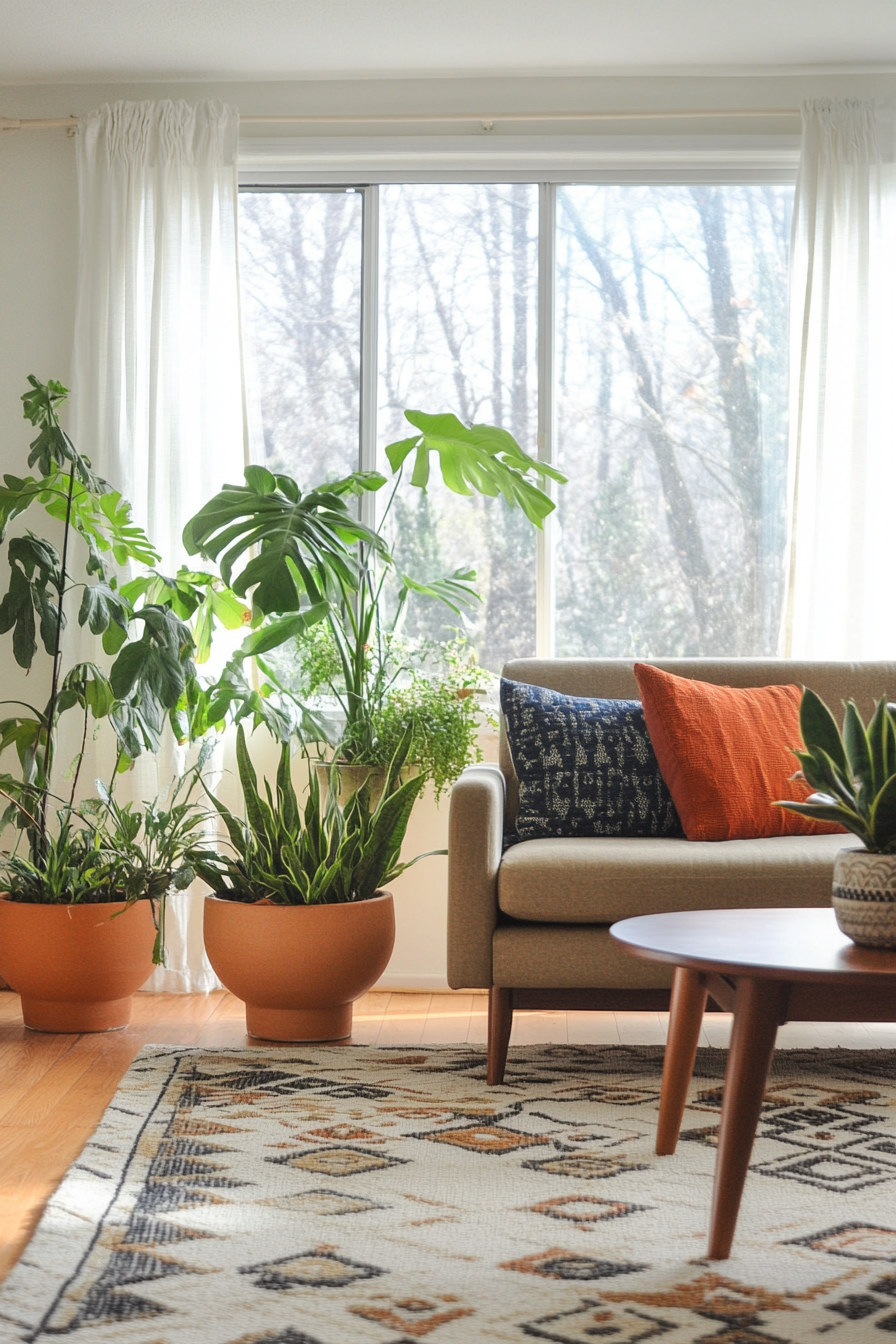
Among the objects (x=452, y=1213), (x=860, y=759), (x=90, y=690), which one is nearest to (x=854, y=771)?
(x=860, y=759)

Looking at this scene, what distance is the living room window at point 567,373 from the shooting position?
155 inches

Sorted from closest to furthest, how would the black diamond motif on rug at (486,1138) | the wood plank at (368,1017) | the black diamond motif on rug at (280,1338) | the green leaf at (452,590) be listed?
the black diamond motif on rug at (280,1338)
the black diamond motif on rug at (486,1138)
the wood plank at (368,1017)
the green leaf at (452,590)

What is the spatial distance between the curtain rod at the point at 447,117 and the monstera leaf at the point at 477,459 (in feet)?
3.50

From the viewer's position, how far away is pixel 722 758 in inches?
117

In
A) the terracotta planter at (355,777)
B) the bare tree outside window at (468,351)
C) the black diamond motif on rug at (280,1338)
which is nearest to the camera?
the black diamond motif on rug at (280,1338)

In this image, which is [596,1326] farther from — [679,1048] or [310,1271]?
[679,1048]

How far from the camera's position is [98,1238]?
1.84m

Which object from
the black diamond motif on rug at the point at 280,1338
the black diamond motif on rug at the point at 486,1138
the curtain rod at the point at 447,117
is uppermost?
the curtain rod at the point at 447,117

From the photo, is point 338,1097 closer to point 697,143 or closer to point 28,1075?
point 28,1075

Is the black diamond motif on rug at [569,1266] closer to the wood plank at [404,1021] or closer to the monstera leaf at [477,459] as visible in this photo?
the wood plank at [404,1021]

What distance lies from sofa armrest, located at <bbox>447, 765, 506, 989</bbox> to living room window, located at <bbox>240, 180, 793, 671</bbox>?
136 centimetres

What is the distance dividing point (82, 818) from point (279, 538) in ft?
2.76

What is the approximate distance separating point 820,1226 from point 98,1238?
1.03 m

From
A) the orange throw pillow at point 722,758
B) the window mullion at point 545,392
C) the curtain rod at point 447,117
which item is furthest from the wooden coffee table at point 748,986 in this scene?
the curtain rod at point 447,117
